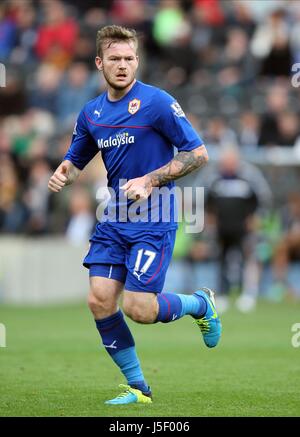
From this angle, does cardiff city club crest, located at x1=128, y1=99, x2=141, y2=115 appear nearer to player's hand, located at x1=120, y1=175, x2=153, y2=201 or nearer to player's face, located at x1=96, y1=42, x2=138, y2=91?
player's face, located at x1=96, y1=42, x2=138, y2=91

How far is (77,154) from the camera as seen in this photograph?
8547 mm

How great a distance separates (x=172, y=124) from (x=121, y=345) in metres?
1.68

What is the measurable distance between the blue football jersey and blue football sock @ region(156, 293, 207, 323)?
20.7 inches

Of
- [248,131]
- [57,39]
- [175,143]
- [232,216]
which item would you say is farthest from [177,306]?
[57,39]

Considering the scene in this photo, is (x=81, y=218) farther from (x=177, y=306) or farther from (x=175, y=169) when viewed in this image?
(x=175, y=169)

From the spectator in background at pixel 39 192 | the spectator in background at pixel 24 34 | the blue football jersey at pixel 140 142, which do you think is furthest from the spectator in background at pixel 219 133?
the blue football jersey at pixel 140 142

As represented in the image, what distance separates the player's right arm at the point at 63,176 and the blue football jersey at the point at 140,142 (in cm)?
35

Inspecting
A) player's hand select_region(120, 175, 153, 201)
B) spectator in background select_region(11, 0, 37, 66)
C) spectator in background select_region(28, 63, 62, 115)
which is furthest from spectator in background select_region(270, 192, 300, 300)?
player's hand select_region(120, 175, 153, 201)

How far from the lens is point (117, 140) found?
8.07m

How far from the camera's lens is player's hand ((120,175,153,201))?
7.64 metres

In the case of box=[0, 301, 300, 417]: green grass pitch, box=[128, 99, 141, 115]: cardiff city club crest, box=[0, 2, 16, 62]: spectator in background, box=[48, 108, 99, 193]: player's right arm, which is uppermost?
box=[0, 2, 16, 62]: spectator in background

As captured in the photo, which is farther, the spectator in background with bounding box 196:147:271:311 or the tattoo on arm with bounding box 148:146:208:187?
the spectator in background with bounding box 196:147:271:311

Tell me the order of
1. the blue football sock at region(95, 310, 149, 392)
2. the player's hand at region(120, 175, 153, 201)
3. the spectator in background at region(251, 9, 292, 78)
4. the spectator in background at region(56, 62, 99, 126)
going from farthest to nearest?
the spectator in background at region(56, 62, 99, 126), the spectator in background at region(251, 9, 292, 78), the blue football sock at region(95, 310, 149, 392), the player's hand at region(120, 175, 153, 201)

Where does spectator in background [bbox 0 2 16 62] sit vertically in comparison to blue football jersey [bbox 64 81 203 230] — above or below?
above
